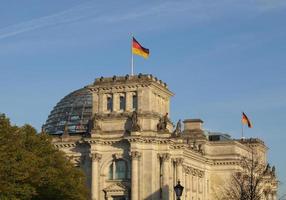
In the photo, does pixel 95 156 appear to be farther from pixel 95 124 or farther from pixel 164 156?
pixel 164 156

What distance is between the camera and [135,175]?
378 ft

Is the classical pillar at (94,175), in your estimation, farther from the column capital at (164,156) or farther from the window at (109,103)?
the column capital at (164,156)

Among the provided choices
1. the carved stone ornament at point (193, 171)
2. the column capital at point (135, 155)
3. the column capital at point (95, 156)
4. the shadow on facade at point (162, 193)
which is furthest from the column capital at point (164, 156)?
the carved stone ornament at point (193, 171)

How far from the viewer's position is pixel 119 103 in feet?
399

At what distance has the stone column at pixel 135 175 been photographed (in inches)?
4508

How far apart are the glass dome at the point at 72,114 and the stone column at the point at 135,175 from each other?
1671 inches

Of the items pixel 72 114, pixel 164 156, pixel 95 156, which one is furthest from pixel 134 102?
pixel 72 114

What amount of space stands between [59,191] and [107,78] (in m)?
29.4

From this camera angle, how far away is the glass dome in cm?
15975

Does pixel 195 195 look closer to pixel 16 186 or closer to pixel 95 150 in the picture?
pixel 95 150

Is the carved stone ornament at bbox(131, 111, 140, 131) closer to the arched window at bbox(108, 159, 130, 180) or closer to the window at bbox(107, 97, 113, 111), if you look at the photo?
the window at bbox(107, 97, 113, 111)

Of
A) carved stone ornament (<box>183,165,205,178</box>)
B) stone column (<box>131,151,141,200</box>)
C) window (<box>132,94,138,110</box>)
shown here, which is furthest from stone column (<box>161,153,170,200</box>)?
carved stone ornament (<box>183,165,205,178</box>)

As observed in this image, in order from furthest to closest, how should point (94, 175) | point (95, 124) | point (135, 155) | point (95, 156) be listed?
point (95, 124) → point (94, 175) → point (95, 156) → point (135, 155)

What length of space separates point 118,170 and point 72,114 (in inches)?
1866
